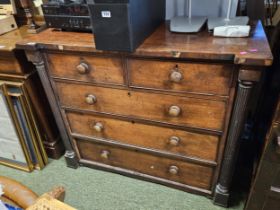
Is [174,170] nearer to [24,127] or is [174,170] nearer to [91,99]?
[91,99]

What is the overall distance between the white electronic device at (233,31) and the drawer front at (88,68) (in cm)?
42

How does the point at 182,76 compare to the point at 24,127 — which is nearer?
the point at 182,76

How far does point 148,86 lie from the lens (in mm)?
1085

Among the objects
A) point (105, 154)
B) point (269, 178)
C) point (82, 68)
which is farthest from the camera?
point (105, 154)

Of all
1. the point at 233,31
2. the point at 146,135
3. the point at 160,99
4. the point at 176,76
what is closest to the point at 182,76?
the point at 176,76

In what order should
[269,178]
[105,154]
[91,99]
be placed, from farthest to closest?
[105,154]
[91,99]
[269,178]

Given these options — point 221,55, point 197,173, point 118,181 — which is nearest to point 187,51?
point 221,55

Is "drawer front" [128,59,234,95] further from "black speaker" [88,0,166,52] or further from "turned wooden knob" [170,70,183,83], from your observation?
"black speaker" [88,0,166,52]

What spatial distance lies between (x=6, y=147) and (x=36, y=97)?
42cm

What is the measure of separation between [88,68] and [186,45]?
458 mm

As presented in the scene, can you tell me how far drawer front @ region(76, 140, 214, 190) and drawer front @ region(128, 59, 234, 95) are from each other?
468 mm

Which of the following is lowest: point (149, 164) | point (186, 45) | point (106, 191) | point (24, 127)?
point (106, 191)

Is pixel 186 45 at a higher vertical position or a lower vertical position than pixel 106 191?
higher

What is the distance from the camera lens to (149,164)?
141 cm
